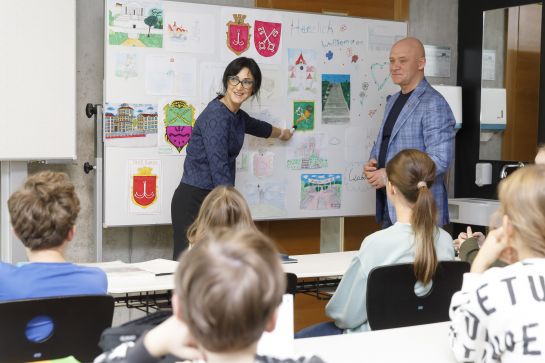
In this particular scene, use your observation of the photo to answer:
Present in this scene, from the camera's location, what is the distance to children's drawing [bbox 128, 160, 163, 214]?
14.9 feet

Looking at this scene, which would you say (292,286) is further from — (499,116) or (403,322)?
(499,116)

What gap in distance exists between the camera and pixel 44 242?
226 centimetres

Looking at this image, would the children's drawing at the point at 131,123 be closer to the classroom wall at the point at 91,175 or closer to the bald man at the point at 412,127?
the classroom wall at the point at 91,175

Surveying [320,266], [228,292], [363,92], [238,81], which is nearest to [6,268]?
[228,292]

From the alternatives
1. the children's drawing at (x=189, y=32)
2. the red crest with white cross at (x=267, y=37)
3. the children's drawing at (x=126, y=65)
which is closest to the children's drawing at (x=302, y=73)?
the red crest with white cross at (x=267, y=37)

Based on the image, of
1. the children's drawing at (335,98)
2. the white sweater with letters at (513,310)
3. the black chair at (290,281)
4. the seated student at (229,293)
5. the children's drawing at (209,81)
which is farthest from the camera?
the children's drawing at (335,98)

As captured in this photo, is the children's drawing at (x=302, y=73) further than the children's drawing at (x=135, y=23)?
Yes

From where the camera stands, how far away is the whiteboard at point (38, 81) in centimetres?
409

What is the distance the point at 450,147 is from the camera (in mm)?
4566

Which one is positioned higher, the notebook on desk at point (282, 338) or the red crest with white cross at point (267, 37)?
the red crest with white cross at point (267, 37)

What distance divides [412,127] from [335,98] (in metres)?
0.79

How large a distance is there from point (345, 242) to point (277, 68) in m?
1.45

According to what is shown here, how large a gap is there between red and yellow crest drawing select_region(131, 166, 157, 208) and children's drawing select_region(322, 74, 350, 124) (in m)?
1.29

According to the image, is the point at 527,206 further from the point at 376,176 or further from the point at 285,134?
the point at 285,134
